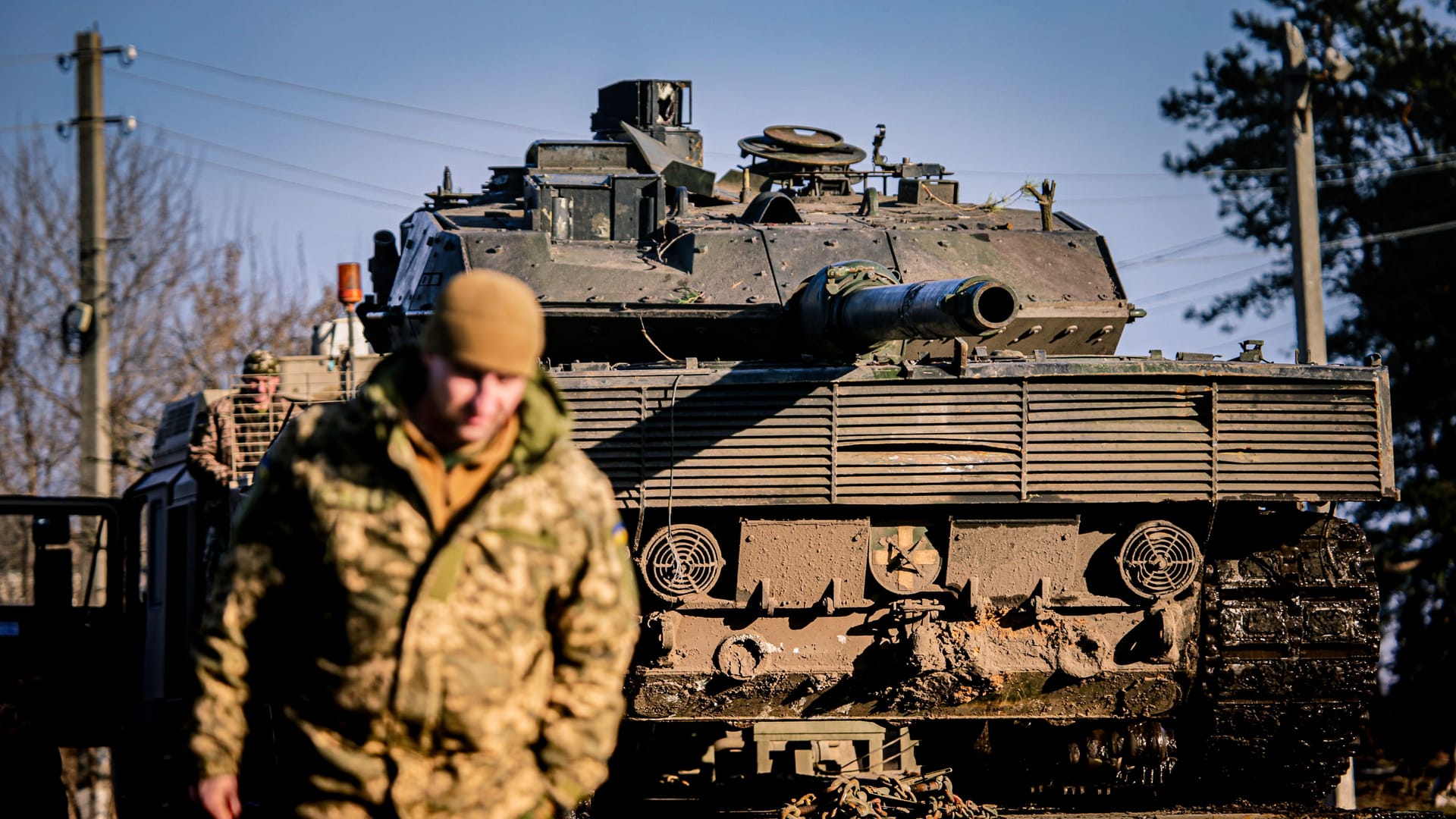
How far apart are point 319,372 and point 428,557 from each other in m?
8.05

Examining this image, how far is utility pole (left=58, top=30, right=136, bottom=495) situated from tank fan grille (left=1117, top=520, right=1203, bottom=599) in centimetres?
1099

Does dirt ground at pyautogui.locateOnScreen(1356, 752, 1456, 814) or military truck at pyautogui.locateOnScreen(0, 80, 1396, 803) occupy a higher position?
military truck at pyautogui.locateOnScreen(0, 80, 1396, 803)

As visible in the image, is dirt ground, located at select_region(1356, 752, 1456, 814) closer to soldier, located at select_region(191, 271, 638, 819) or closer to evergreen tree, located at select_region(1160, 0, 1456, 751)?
evergreen tree, located at select_region(1160, 0, 1456, 751)

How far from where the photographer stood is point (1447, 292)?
19.4 m

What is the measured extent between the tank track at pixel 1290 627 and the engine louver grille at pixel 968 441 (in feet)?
1.47

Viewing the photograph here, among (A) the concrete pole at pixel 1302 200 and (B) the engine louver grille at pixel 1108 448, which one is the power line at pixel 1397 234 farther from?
(B) the engine louver grille at pixel 1108 448

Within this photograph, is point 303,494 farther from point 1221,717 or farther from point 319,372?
point 319,372

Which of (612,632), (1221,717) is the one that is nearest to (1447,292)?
(1221,717)

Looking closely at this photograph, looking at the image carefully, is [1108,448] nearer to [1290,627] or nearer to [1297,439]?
[1297,439]

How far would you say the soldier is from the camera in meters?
3.26

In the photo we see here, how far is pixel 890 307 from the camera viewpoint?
679 centimetres

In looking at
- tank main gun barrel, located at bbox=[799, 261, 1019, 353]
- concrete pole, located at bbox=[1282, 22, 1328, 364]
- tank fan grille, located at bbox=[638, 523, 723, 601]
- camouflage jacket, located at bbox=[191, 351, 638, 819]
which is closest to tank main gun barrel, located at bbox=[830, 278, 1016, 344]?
tank main gun barrel, located at bbox=[799, 261, 1019, 353]

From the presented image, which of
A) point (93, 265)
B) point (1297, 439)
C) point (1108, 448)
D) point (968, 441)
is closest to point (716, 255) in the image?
point (968, 441)

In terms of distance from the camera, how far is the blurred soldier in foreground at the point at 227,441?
9.71m
